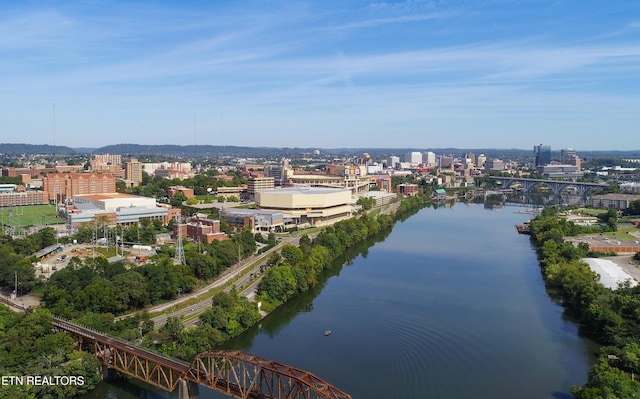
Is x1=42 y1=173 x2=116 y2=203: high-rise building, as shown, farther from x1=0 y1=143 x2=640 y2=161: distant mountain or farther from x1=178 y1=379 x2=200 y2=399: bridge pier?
x1=0 y1=143 x2=640 y2=161: distant mountain

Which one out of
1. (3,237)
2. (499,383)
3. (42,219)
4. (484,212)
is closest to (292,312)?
(499,383)

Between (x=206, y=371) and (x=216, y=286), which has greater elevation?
(x=206, y=371)

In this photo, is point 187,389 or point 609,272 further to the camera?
point 609,272

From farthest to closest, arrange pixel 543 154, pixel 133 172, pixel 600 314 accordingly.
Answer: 1. pixel 543 154
2. pixel 133 172
3. pixel 600 314

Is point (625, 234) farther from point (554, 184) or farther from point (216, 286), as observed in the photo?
point (554, 184)

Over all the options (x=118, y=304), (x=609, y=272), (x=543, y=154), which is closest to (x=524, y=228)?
(x=609, y=272)

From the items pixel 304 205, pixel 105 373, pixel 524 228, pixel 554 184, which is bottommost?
pixel 105 373

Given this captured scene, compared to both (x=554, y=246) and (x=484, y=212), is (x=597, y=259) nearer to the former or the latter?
(x=554, y=246)

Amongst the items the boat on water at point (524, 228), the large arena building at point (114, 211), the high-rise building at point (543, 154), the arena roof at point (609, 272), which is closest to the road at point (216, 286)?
the large arena building at point (114, 211)
